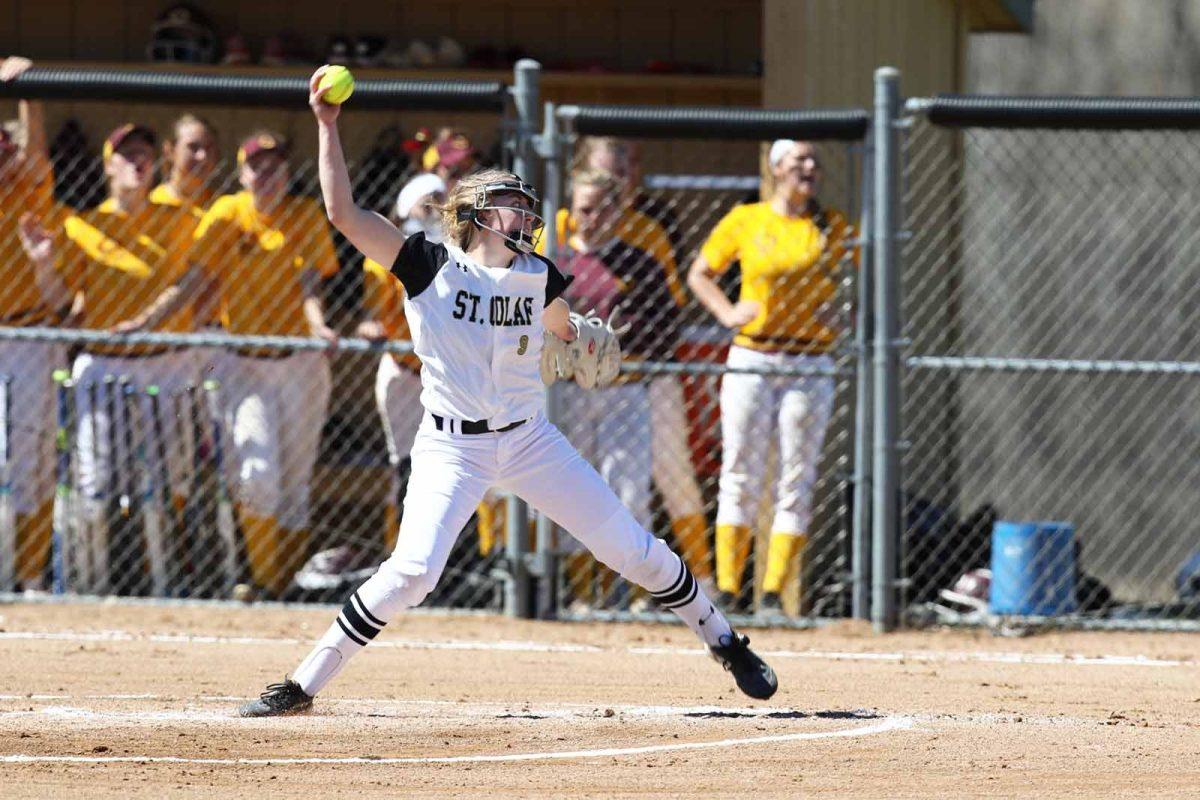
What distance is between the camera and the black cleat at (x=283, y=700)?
5.97 metres

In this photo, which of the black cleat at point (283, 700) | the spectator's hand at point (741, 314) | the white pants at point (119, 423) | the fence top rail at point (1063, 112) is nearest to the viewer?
the black cleat at point (283, 700)

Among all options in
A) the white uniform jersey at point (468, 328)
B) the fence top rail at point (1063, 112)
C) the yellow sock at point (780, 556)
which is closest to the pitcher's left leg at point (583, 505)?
the white uniform jersey at point (468, 328)

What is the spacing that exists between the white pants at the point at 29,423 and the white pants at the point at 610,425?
2.41 meters

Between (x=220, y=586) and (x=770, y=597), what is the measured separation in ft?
8.57

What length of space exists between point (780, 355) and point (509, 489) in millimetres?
2708

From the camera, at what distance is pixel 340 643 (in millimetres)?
5914

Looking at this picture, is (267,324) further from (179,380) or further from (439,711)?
(439,711)

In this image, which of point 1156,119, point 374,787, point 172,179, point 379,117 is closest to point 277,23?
point 379,117

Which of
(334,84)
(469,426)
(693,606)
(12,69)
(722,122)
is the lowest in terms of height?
(693,606)

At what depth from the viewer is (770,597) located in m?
8.66

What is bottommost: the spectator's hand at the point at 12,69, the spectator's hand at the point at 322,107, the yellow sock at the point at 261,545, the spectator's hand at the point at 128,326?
the yellow sock at the point at 261,545

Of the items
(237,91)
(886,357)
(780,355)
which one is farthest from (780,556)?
(237,91)

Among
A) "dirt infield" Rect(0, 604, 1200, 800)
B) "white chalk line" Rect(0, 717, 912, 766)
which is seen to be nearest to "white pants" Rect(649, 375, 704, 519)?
"dirt infield" Rect(0, 604, 1200, 800)

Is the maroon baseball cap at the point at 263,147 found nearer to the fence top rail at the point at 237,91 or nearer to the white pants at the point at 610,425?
the fence top rail at the point at 237,91
